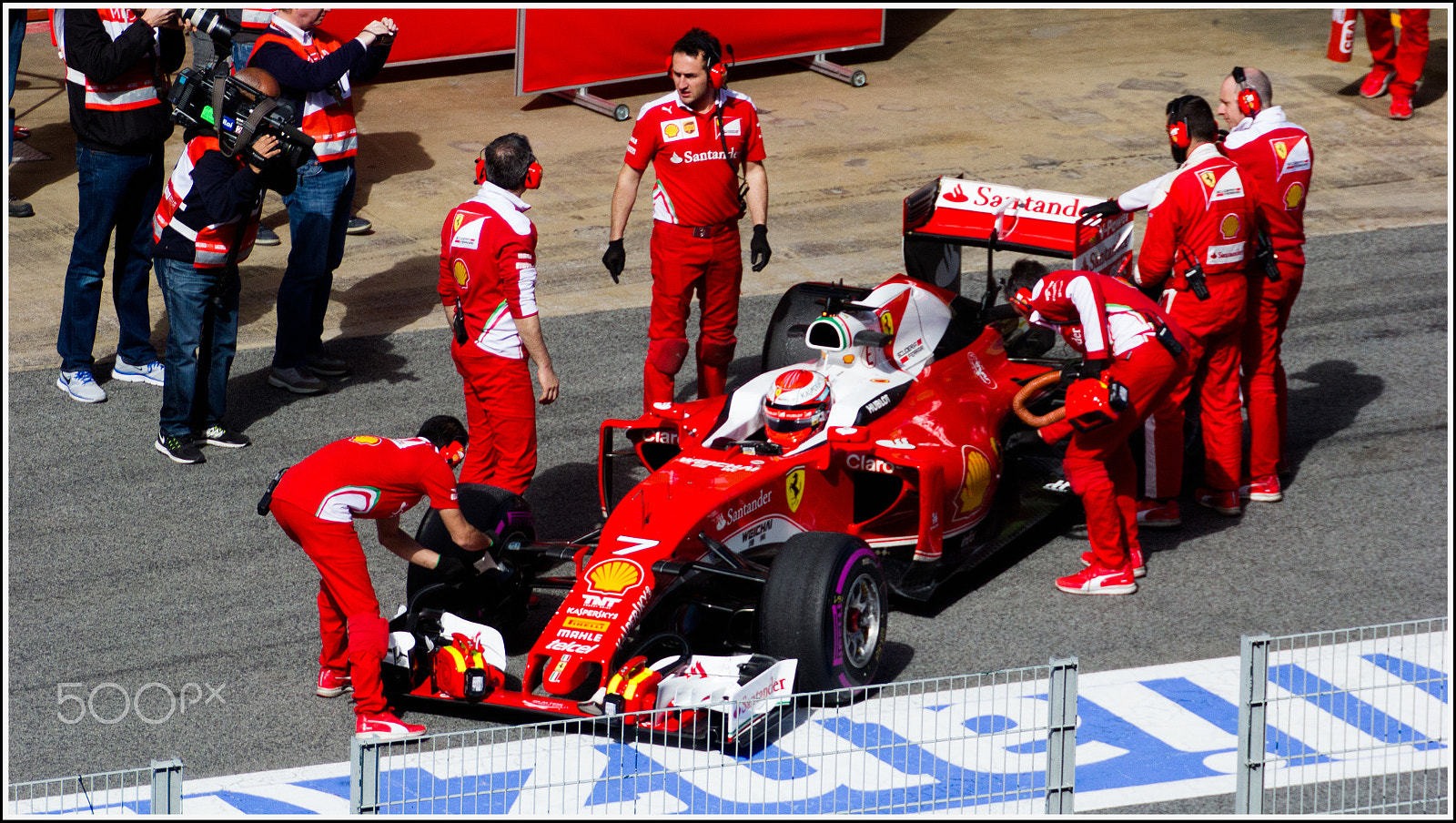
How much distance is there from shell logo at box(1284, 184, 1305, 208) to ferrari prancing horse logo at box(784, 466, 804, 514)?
320 cm

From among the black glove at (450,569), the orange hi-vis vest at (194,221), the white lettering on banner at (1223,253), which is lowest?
the black glove at (450,569)

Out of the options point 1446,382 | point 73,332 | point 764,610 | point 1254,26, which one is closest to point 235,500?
point 73,332

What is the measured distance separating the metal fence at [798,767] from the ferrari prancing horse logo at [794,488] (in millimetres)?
942

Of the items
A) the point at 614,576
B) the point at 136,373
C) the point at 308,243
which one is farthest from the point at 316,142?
the point at 614,576

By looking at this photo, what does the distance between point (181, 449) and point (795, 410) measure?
12.2 ft

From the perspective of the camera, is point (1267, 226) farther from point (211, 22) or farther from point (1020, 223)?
point (211, 22)

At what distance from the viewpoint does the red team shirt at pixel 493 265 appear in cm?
763

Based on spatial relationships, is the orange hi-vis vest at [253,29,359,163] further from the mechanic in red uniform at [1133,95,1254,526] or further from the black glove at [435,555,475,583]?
the mechanic in red uniform at [1133,95,1254,526]

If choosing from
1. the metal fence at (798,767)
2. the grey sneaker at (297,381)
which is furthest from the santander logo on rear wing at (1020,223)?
the grey sneaker at (297,381)

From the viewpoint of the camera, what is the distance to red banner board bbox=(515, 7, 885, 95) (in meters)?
14.9

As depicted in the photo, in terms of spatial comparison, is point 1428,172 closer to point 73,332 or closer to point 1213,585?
point 1213,585

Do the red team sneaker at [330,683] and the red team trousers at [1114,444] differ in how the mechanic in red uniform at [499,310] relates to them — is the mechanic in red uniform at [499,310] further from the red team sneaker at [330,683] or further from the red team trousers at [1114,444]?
the red team trousers at [1114,444]

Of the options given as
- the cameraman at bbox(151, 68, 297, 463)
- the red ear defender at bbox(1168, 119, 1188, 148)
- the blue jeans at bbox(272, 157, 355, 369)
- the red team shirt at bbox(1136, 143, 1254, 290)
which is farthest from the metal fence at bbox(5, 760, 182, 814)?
the red ear defender at bbox(1168, 119, 1188, 148)

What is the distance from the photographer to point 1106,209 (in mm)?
8805
